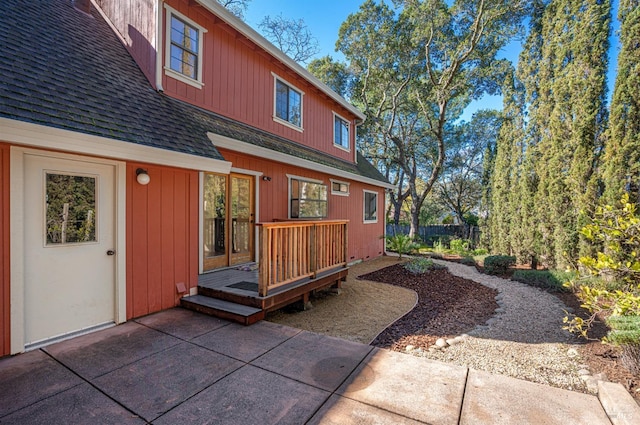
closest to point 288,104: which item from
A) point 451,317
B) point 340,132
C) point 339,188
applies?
point 339,188

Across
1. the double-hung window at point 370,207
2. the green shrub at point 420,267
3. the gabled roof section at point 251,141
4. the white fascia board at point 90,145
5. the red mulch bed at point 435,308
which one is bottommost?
the red mulch bed at point 435,308

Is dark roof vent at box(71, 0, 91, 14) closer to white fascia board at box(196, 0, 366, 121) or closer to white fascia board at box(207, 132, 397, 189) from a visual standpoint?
white fascia board at box(196, 0, 366, 121)

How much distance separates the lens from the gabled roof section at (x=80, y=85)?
3123mm

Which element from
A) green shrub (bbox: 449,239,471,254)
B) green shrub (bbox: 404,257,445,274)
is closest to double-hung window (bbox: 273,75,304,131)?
green shrub (bbox: 404,257,445,274)

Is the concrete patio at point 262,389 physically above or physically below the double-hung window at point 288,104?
below

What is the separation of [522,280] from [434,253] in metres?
5.13

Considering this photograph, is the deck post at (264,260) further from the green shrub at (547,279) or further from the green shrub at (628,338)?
the green shrub at (547,279)

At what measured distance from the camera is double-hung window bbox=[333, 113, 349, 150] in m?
10.5

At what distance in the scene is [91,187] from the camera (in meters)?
3.78

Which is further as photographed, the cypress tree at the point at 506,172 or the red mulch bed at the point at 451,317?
the cypress tree at the point at 506,172

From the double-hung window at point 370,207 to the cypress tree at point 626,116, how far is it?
6549 mm

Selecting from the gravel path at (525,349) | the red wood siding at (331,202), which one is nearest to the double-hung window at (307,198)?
the red wood siding at (331,202)

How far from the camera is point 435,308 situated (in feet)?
17.6

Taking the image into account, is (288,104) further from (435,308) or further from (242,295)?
(435,308)
